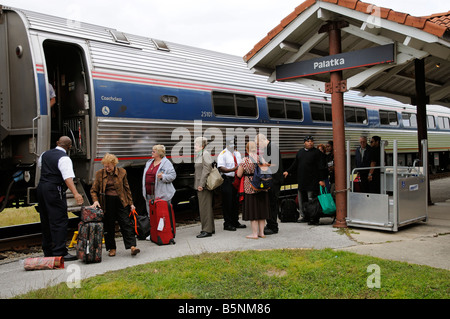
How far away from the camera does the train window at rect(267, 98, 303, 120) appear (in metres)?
12.2

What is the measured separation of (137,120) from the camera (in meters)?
8.94

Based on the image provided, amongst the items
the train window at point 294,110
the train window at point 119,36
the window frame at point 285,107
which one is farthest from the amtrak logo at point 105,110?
the train window at point 294,110

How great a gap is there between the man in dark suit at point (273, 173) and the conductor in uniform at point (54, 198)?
314 centimetres

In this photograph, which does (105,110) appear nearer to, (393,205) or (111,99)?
(111,99)

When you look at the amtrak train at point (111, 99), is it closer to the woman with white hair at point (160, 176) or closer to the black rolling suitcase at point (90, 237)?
the woman with white hair at point (160, 176)

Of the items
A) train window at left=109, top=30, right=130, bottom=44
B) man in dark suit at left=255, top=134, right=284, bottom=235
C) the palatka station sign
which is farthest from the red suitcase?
train window at left=109, top=30, right=130, bottom=44

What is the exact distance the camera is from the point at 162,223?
278 inches

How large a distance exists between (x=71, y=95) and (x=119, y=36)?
1.80 metres

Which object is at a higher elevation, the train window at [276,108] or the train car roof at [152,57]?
the train car roof at [152,57]

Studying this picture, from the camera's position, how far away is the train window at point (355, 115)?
606 inches

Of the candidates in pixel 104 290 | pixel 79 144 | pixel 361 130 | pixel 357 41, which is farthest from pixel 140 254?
pixel 361 130

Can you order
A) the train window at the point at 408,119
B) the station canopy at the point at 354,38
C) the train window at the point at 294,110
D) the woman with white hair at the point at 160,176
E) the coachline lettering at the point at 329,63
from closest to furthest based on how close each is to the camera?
the station canopy at the point at 354,38
the woman with white hair at the point at 160,176
the coachline lettering at the point at 329,63
the train window at the point at 294,110
the train window at the point at 408,119

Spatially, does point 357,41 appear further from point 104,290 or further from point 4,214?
point 4,214

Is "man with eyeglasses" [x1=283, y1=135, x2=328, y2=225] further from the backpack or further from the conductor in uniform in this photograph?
the conductor in uniform
